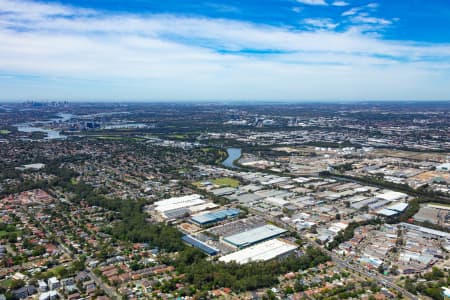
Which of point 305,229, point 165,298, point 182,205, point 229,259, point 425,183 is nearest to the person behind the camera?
point 165,298

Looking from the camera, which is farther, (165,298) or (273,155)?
(273,155)

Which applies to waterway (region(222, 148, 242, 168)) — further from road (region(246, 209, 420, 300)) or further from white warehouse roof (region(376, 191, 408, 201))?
road (region(246, 209, 420, 300))

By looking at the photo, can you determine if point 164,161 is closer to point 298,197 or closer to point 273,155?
point 273,155

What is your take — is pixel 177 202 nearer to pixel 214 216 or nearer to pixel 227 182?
pixel 214 216

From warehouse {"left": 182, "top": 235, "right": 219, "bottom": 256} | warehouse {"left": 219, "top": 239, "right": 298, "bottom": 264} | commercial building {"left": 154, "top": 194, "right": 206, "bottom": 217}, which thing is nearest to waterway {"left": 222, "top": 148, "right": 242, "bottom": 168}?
commercial building {"left": 154, "top": 194, "right": 206, "bottom": 217}

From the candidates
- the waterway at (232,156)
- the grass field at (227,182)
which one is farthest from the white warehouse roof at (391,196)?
the waterway at (232,156)

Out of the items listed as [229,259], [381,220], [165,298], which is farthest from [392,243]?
[165,298]
